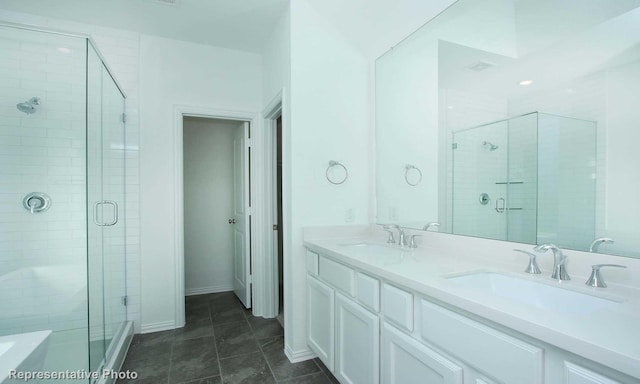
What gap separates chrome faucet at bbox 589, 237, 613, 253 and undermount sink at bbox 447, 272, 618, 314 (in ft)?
0.66

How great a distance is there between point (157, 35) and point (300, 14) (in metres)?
1.44

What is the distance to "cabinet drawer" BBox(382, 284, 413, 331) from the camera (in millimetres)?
1214

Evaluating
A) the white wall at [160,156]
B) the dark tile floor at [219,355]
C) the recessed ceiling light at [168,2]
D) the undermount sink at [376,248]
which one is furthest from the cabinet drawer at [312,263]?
the recessed ceiling light at [168,2]

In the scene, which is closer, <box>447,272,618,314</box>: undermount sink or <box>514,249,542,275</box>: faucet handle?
<box>447,272,618,314</box>: undermount sink

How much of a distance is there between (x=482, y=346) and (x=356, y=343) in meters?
0.82

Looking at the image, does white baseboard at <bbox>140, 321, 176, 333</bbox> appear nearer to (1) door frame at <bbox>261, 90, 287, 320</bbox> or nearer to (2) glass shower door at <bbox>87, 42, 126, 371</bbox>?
(2) glass shower door at <bbox>87, 42, 126, 371</bbox>

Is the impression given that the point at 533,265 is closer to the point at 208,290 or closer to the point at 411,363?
the point at 411,363

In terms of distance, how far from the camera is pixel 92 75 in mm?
1943

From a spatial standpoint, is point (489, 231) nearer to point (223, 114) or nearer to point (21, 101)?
point (223, 114)

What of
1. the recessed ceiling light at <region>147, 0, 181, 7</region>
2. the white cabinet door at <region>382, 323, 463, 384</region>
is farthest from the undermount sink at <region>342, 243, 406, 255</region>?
the recessed ceiling light at <region>147, 0, 181, 7</region>

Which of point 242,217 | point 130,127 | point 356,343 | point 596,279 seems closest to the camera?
point 596,279

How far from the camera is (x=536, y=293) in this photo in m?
1.18

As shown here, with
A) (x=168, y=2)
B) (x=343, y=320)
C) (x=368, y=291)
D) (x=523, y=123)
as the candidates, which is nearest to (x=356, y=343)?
(x=343, y=320)

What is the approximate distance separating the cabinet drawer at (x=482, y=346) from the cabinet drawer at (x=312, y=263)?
1.01 m
